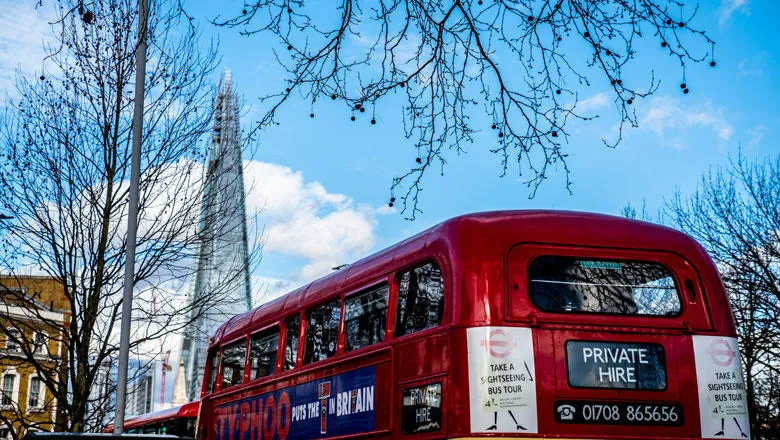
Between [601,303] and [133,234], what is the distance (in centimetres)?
884

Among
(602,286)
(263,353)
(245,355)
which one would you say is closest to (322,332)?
(263,353)

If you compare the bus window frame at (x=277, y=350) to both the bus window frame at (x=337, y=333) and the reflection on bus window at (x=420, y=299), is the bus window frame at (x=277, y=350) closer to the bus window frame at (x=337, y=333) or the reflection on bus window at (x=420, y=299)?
the bus window frame at (x=337, y=333)

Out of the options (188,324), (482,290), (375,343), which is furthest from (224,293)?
(482,290)

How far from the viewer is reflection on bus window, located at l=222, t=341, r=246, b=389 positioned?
45.5 ft

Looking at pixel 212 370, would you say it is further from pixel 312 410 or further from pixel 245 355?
pixel 312 410

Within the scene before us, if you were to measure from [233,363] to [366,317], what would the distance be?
456cm

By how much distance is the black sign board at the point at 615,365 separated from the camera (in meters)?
8.57

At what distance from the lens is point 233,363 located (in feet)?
47.0

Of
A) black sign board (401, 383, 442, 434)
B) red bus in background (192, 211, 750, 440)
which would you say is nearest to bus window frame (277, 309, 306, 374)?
red bus in background (192, 211, 750, 440)

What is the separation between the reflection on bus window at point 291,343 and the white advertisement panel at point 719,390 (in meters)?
4.68

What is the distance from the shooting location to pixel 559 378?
851cm

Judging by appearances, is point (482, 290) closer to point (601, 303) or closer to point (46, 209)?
point (601, 303)

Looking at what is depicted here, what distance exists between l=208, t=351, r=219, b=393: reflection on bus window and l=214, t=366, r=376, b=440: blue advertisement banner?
1466 millimetres

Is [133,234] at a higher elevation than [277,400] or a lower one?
higher
